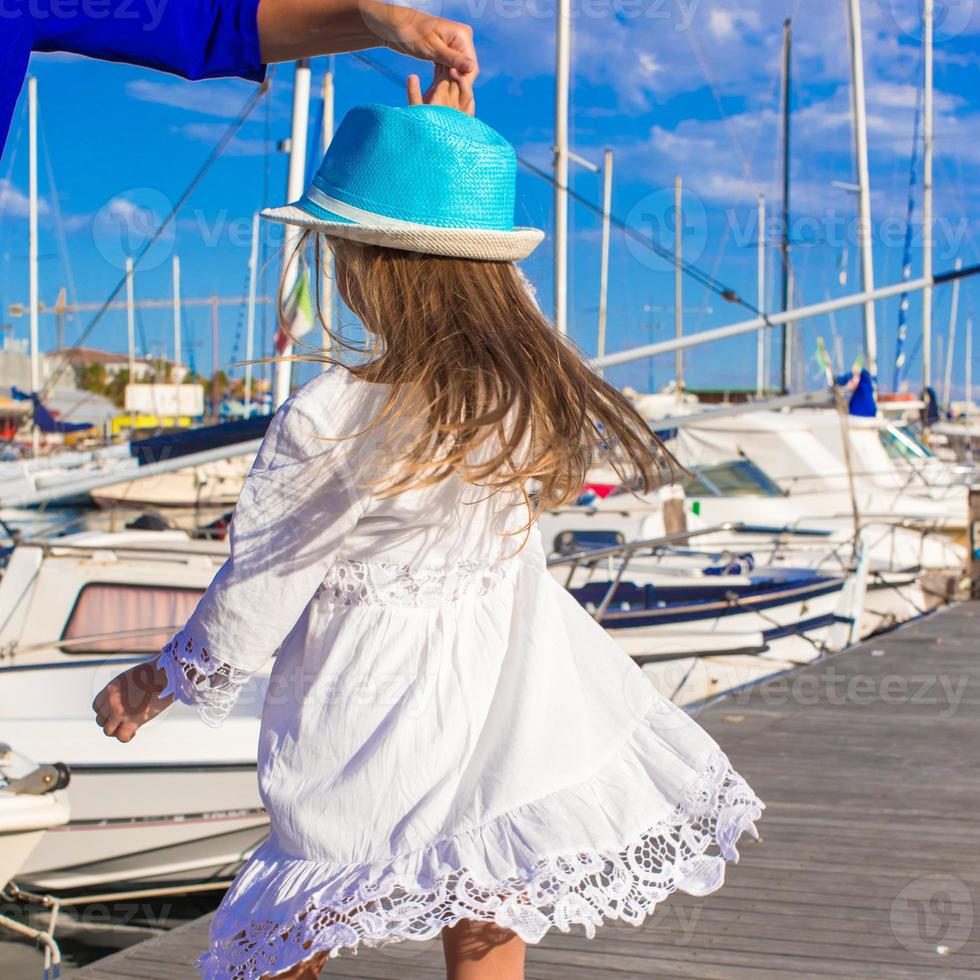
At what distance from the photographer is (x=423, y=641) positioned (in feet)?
5.17

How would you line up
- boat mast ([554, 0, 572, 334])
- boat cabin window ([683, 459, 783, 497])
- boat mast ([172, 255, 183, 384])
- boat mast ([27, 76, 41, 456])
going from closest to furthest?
boat mast ([554, 0, 572, 334]) → boat cabin window ([683, 459, 783, 497]) → boat mast ([27, 76, 41, 456]) → boat mast ([172, 255, 183, 384])

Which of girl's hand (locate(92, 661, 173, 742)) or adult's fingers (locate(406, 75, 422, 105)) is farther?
adult's fingers (locate(406, 75, 422, 105))

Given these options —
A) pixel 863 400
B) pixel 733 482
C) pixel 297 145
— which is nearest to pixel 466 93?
pixel 297 145

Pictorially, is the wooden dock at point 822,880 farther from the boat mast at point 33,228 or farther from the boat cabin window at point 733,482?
the boat mast at point 33,228

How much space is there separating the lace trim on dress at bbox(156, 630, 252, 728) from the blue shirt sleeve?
67 centimetres

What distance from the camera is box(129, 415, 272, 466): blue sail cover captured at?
656 cm

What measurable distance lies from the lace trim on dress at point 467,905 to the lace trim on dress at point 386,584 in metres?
0.36

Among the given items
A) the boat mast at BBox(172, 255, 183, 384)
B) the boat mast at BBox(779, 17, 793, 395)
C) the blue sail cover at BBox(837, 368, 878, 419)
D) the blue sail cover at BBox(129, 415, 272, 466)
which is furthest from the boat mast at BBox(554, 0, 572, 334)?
the boat mast at BBox(172, 255, 183, 384)

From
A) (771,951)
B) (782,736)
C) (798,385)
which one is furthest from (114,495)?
(771,951)

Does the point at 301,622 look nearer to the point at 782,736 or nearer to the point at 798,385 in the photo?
the point at 782,736

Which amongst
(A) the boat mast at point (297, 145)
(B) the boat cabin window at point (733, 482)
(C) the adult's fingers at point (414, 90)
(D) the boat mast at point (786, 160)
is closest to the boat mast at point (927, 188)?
(D) the boat mast at point (786, 160)

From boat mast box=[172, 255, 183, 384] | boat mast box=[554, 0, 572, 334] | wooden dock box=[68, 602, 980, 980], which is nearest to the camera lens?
wooden dock box=[68, 602, 980, 980]

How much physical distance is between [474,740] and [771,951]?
204 centimetres

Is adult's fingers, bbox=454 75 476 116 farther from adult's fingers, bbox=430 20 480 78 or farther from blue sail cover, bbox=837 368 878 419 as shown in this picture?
blue sail cover, bbox=837 368 878 419
